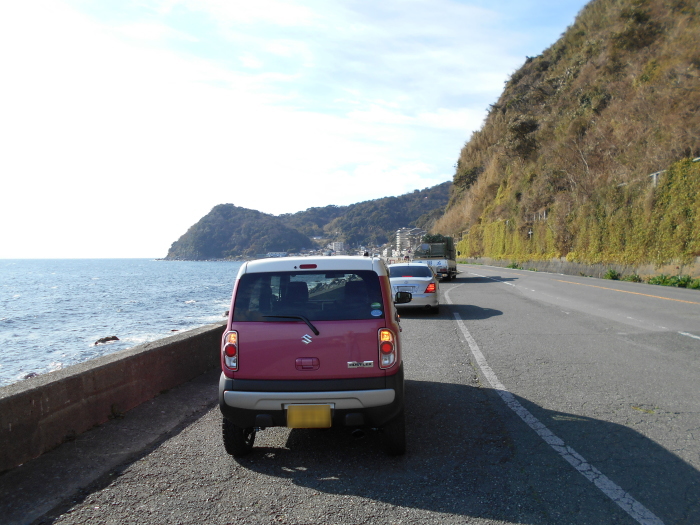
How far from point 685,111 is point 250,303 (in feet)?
108

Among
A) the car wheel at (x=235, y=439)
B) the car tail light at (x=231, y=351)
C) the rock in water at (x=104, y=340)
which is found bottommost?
the rock in water at (x=104, y=340)

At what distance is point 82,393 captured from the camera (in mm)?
5262

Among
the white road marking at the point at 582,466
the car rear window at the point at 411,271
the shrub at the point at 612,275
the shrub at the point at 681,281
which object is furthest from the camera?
the shrub at the point at 612,275

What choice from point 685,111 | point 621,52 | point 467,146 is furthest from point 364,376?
point 467,146

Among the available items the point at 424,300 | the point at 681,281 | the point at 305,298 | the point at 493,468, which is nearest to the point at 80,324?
the point at 424,300

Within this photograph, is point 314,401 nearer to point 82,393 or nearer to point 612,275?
point 82,393

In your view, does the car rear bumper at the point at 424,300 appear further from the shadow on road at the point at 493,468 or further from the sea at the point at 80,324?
the sea at the point at 80,324

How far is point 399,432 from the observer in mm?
4516

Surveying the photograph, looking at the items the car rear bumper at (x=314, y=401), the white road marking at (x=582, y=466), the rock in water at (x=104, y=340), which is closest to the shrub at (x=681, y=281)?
the white road marking at (x=582, y=466)

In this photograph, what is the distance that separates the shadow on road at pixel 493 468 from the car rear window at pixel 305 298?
1.26m

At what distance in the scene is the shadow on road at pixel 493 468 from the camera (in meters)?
3.60

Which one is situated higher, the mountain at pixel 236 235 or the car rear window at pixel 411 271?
the mountain at pixel 236 235

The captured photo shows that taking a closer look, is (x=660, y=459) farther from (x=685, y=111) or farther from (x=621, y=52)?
(x=621, y=52)

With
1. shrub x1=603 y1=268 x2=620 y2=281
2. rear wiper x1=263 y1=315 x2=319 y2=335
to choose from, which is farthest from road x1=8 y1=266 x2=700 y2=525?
shrub x1=603 y1=268 x2=620 y2=281
